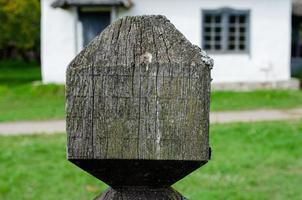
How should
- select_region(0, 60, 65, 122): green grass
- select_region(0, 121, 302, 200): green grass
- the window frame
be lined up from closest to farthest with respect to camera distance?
select_region(0, 121, 302, 200): green grass → select_region(0, 60, 65, 122): green grass → the window frame

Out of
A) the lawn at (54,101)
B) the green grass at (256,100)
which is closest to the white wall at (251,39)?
the lawn at (54,101)

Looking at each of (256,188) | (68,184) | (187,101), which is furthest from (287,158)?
(187,101)

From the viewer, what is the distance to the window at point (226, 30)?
19.2 meters

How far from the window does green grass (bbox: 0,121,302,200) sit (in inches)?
355

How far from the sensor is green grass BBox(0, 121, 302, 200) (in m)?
6.67

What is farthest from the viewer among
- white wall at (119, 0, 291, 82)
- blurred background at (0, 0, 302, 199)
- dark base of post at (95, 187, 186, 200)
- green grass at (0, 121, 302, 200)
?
white wall at (119, 0, 291, 82)

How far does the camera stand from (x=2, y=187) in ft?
22.6

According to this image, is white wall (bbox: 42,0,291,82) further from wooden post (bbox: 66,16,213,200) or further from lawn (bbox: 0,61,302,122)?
wooden post (bbox: 66,16,213,200)

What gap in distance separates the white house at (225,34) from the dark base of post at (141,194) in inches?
693

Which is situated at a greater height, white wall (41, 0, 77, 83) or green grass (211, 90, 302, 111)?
white wall (41, 0, 77, 83)

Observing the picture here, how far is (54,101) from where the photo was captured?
57.0 ft

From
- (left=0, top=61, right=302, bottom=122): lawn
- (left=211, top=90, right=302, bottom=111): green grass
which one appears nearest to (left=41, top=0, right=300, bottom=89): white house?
(left=0, top=61, right=302, bottom=122): lawn

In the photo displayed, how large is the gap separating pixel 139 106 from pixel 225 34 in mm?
18000

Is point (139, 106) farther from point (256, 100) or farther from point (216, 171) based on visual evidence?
point (256, 100)
